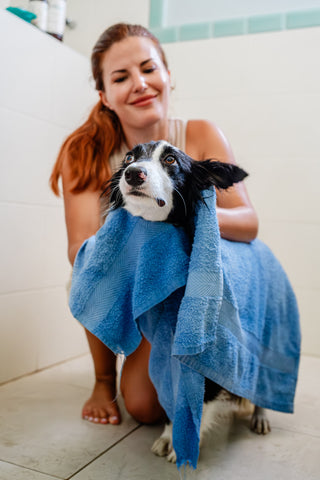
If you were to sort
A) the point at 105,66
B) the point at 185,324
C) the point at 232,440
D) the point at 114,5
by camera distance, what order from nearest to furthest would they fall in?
1. the point at 185,324
2. the point at 232,440
3. the point at 105,66
4. the point at 114,5

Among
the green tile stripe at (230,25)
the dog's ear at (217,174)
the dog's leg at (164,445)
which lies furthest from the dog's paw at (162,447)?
the green tile stripe at (230,25)

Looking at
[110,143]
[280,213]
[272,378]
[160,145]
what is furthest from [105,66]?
[280,213]

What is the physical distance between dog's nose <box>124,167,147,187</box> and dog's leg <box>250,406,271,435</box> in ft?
2.42

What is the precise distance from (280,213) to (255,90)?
0.56 meters

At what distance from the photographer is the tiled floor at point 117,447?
934mm

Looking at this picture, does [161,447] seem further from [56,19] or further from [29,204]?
[56,19]

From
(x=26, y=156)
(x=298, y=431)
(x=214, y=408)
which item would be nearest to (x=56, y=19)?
(x=26, y=156)

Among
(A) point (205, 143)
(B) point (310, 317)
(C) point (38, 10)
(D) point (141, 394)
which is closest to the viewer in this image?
(D) point (141, 394)

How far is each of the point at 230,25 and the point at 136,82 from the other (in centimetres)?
111

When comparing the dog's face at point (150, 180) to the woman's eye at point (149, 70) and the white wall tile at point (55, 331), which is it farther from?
the white wall tile at point (55, 331)

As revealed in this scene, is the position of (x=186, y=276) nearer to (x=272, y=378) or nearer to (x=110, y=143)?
(x=272, y=378)

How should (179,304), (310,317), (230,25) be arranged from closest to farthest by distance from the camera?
1. (179,304)
2. (310,317)
3. (230,25)

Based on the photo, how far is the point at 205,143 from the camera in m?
1.30

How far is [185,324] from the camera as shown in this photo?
80cm
